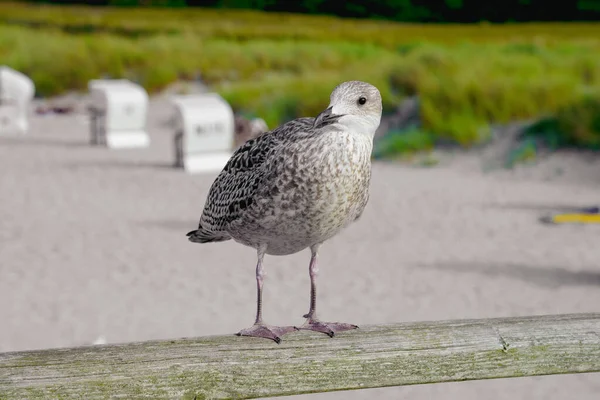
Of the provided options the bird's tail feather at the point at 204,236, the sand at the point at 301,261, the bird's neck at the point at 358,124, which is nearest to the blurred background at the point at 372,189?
the sand at the point at 301,261

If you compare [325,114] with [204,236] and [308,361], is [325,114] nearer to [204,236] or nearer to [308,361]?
[308,361]

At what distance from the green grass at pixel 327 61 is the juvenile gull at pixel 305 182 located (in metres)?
12.9

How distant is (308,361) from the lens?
Result: 3059 mm

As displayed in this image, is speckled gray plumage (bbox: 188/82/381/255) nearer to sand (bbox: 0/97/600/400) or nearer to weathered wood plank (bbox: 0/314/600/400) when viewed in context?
weathered wood plank (bbox: 0/314/600/400)

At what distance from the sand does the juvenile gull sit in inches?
134

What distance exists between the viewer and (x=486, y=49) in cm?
2472

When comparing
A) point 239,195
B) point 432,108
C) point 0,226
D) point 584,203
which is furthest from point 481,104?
point 239,195

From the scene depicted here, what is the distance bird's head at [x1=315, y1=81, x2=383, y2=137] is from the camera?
8.89 feet

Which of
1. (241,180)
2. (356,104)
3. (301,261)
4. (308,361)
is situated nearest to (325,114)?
(356,104)

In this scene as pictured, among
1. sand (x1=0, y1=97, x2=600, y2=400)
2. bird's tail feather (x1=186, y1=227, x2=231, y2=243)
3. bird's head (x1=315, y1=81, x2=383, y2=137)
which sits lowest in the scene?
sand (x1=0, y1=97, x2=600, y2=400)

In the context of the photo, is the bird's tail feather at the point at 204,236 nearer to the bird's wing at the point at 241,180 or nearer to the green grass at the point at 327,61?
the bird's wing at the point at 241,180

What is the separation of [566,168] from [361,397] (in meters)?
9.27

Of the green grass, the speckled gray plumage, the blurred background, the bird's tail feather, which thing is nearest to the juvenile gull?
the speckled gray plumage

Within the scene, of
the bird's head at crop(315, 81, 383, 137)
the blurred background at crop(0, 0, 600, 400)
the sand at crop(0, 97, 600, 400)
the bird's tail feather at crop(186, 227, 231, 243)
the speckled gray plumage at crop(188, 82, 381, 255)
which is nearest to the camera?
the bird's head at crop(315, 81, 383, 137)
